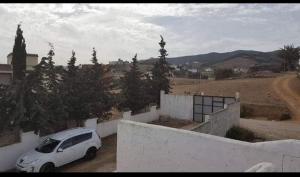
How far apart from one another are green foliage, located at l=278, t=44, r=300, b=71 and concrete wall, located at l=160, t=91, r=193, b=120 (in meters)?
50.5

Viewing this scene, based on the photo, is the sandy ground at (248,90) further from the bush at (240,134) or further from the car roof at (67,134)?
the car roof at (67,134)

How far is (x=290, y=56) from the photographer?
7056 centimetres

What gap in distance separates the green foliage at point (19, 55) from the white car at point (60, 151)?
22.5ft

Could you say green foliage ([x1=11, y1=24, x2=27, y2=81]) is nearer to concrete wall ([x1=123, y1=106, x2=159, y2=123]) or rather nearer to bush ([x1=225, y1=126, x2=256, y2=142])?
concrete wall ([x1=123, y1=106, x2=159, y2=123])

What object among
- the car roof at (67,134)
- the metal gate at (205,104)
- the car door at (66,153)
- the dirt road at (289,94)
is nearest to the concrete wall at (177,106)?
the metal gate at (205,104)

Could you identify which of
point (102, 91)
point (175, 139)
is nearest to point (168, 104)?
point (102, 91)

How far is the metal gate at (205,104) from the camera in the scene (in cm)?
2562

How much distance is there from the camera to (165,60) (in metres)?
30.5

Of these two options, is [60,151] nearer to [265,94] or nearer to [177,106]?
[177,106]

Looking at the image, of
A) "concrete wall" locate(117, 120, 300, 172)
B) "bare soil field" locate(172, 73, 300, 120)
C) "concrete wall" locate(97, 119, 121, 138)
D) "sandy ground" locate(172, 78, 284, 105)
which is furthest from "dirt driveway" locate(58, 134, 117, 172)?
"sandy ground" locate(172, 78, 284, 105)

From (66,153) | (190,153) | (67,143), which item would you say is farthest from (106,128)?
(190,153)

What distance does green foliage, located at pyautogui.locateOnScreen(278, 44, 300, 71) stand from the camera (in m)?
68.9

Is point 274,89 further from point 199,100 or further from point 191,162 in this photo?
point 191,162

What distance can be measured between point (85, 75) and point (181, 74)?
3131 inches
